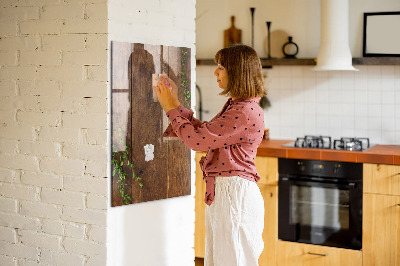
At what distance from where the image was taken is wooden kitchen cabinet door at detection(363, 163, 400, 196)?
146 inches

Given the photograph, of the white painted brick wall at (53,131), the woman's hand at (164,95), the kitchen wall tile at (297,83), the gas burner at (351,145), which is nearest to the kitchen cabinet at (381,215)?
the gas burner at (351,145)

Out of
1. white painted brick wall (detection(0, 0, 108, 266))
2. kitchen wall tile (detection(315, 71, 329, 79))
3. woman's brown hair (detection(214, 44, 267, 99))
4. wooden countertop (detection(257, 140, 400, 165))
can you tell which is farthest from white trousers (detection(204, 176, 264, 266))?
kitchen wall tile (detection(315, 71, 329, 79))

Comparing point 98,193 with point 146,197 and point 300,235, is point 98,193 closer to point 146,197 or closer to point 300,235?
point 146,197

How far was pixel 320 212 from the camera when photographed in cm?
402

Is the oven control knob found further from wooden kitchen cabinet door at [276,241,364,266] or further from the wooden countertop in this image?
wooden kitchen cabinet door at [276,241,364,266]

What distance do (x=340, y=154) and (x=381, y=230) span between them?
0.56m

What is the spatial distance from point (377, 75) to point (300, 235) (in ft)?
4.42

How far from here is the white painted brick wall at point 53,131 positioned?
2.80 m

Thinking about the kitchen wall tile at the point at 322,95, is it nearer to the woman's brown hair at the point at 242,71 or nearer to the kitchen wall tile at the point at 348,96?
the kitchen wall tile at the point at 348,96

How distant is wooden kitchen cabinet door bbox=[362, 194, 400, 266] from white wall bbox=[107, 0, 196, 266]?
1287 mm

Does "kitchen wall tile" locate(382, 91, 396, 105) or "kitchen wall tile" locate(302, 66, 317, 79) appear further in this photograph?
"kitchen wall tile" locate(302, 66, 317, 79)

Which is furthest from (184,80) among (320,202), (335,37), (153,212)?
(335,37)

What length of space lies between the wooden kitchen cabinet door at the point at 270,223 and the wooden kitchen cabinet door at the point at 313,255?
0.17ft

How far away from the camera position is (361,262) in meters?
3.87
